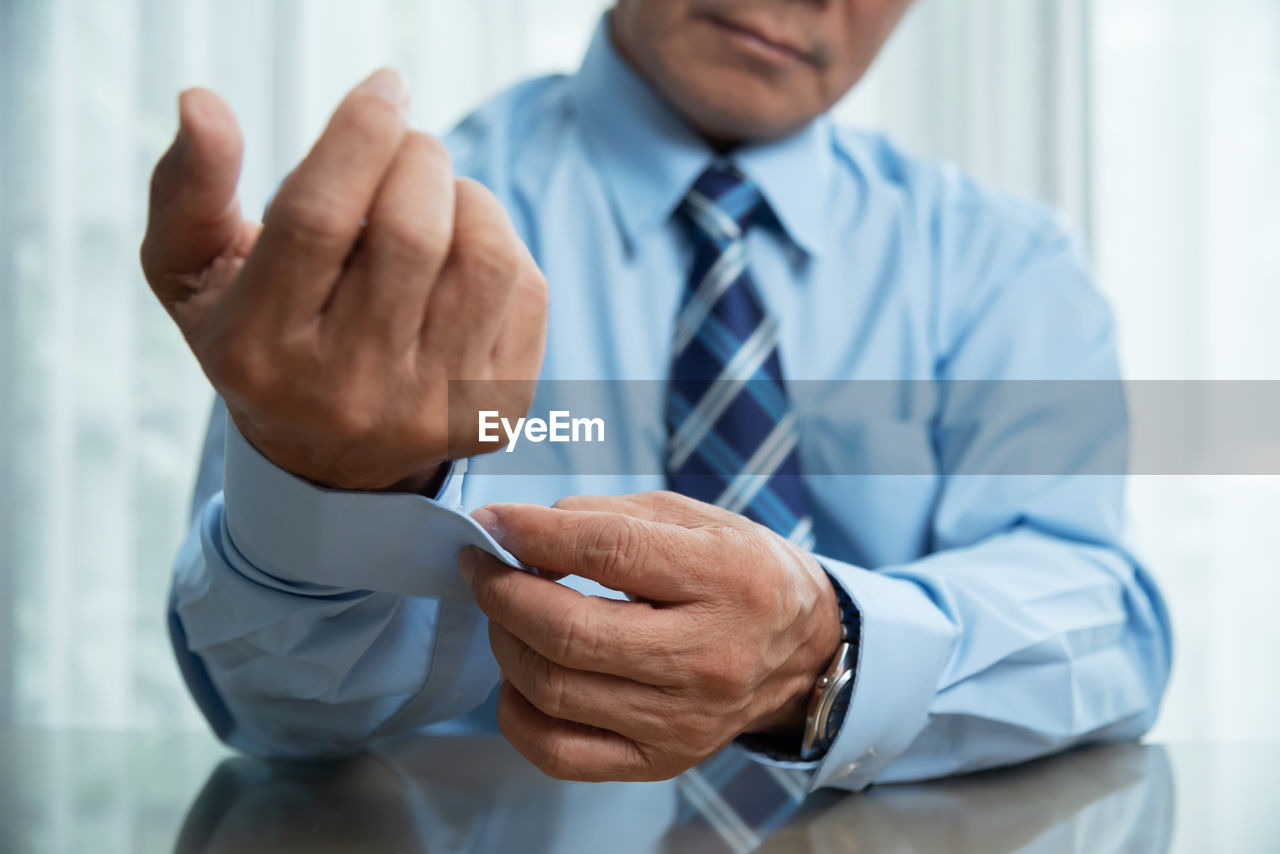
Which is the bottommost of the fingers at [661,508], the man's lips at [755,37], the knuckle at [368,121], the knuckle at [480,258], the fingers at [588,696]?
the fingers at [588,696]

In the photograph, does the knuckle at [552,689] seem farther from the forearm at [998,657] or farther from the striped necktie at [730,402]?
the striped necktie at [730,402]

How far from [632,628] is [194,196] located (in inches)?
9.6

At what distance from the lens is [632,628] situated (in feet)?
1.38

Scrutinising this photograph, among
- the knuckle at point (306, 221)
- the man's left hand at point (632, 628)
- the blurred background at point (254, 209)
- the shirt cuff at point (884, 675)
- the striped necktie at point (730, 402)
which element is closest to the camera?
the knuckle at point (306, 221)

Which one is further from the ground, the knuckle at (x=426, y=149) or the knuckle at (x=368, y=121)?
the knuckle at (x=368, y=121)

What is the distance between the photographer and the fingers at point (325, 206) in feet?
1.04

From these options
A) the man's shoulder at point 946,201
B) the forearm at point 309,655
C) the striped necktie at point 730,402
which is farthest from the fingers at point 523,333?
the man's shoulder at point 946,201

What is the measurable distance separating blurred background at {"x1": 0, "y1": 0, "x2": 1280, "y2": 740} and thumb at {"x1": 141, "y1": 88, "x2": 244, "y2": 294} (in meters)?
1.12

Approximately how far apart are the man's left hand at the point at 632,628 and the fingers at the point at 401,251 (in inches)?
4.8

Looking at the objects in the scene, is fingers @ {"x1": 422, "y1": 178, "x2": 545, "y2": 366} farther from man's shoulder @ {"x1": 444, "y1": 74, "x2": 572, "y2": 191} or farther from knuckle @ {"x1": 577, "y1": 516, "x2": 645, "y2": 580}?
man's shoulder @ {"x1": 444, "y1": 74, "x2": 572, "y2": 191}

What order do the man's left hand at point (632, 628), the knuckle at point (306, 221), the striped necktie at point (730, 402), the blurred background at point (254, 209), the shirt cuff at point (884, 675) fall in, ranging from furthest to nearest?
the blurred background at point (254, 209), the striped necktie at point (730, 402), the shirt cuff at point (884, 675), the man's left hand at point (632, 628), the knuckle at point (306, 221)

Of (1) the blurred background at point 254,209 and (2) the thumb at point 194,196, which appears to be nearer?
(2) the thumb at point 194,196

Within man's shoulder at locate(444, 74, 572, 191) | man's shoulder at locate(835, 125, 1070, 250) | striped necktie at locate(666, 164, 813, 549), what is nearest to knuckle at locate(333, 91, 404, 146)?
striped necktie at locate(666, 164, 813, 549)

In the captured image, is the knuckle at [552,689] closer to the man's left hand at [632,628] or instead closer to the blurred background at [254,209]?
the man's left hand at [632,628]
